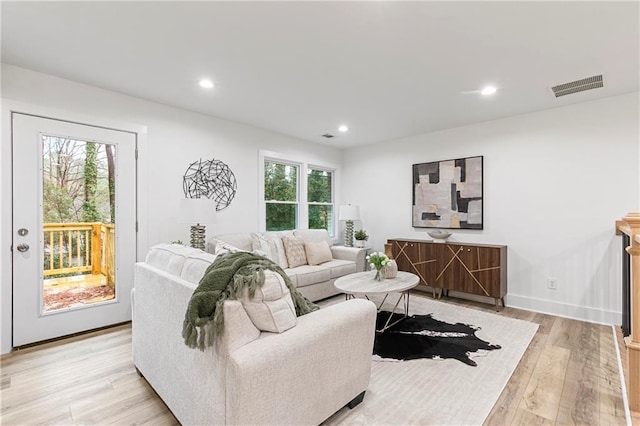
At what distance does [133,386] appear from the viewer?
2.07 m

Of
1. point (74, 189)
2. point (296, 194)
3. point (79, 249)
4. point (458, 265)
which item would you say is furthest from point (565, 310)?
point (74, 189)

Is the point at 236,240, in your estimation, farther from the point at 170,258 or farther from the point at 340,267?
the point at 170,258

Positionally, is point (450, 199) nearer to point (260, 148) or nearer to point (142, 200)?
point (260, 148)

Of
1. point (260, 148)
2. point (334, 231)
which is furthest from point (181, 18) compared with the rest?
point (334, 231)

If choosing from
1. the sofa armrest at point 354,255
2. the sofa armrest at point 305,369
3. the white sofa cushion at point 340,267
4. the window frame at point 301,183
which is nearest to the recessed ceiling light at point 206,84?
the window frame at point 301,183

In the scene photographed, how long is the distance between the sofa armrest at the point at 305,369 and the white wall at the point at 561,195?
3003 mm

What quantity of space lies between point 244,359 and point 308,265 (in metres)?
2.86

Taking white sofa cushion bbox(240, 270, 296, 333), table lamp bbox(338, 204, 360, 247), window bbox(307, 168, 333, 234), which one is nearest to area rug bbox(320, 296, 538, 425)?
white sofa cushion bbox(240, 270, 296, 333)

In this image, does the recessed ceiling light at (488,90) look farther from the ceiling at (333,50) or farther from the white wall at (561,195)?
the white wall at (561,195)

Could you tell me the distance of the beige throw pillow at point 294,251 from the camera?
13.0ft

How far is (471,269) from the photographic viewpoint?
3812mm

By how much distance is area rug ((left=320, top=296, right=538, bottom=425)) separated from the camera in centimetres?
175

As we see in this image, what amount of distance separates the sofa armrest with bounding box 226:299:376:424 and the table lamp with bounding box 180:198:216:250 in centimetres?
210

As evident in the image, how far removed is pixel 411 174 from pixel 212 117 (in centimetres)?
308
